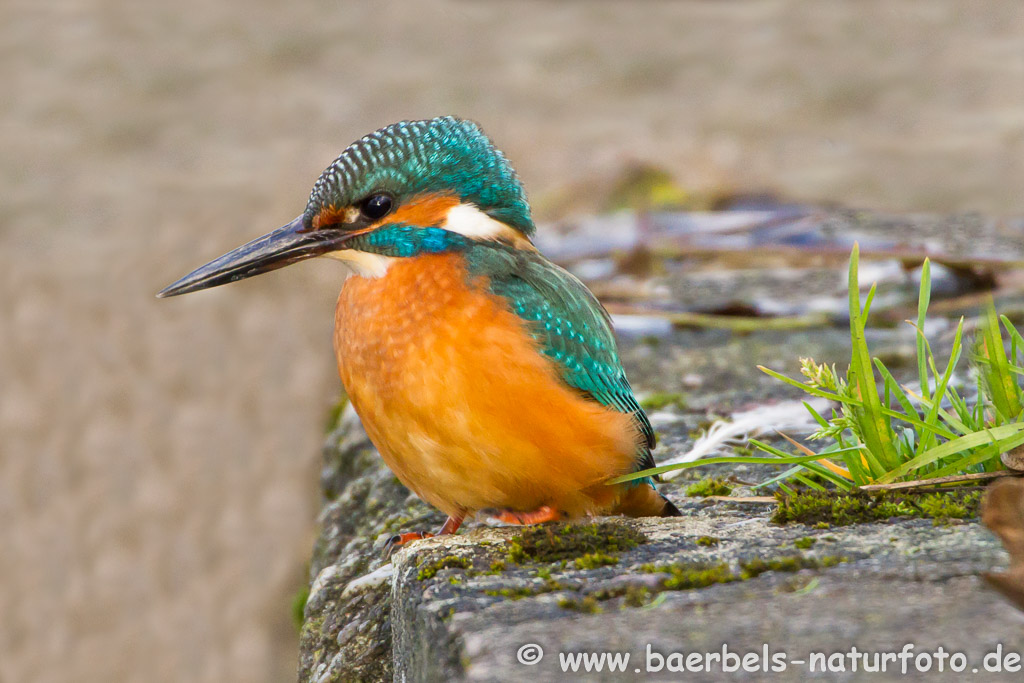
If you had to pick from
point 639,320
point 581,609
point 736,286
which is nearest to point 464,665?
point 581,609

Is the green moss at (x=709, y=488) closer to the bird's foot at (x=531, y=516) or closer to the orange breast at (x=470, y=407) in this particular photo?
the orange breast at (x=470, y=407)

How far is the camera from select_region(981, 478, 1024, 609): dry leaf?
5.60 ft

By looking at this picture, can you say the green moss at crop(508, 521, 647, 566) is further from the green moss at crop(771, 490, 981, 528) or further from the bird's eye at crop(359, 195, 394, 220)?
the bird's eye at crop(359, 195, 394, 220)

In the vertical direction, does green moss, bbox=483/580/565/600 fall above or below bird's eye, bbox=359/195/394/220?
below

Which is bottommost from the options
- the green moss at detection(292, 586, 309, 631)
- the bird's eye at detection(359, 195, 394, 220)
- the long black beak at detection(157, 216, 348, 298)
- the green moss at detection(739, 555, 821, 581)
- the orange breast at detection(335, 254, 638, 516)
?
the green moss at detection(292, 586, 309, 631)

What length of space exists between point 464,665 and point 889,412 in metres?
0.97

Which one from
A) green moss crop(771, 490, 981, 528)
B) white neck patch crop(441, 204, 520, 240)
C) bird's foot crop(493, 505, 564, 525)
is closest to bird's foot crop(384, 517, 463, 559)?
bird's foot crop(493, 505, 564, 525)

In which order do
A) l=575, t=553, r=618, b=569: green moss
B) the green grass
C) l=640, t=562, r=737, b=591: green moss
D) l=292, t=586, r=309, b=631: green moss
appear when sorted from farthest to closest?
l=292, t=586, r=309, b=631: green moss
the green grass
l=575, t=553, r=618, b=569: green moss
l=640, t=562, r=737, b=591: green moss

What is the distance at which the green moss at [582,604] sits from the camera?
5.86 feet

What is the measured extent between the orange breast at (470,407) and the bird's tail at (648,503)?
0.05m

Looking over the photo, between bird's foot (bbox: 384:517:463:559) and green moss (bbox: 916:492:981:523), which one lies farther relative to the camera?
bird's foot (bbox: 384:517:463:559)

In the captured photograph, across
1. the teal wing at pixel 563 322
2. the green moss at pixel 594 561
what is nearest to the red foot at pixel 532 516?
the teal wing at pixel 563 322

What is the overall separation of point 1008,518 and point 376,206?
1.50 meters

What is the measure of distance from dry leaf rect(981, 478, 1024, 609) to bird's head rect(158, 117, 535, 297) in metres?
1.26
